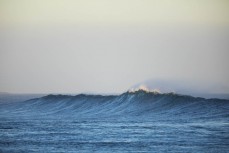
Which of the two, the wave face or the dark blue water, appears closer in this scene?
the dark blue water

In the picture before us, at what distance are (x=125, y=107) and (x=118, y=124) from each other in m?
2.20

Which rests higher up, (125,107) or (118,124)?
(125,107)

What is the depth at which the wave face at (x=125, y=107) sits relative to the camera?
8.17 metres

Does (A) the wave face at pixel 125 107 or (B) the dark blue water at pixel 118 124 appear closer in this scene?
(B) the dark blue water at pixel 118 124

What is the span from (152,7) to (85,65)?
1.52 m

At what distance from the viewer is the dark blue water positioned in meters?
5.63

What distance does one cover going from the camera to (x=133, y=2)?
302 inches

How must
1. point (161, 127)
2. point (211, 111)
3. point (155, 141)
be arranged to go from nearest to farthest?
point (155, 141)
point (161, 127)
point (211, 111)

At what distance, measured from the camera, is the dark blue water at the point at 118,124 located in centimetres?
563

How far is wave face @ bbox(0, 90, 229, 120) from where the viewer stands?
817 cm

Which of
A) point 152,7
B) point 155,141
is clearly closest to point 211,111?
point 152,7

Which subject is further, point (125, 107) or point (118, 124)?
point (125, 107)

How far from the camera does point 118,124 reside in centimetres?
721

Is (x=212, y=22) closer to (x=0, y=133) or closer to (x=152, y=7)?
(x=152, y=7)
